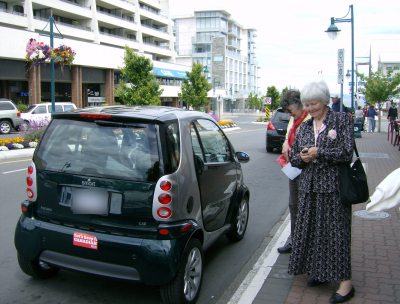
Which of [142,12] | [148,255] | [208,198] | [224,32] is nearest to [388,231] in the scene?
[208,198]

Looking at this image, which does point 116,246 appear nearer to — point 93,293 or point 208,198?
point 93,293

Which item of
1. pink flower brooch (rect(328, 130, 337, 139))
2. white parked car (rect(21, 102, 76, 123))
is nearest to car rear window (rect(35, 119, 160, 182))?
pink flower brooch (rect(328, 130, 337, 139))

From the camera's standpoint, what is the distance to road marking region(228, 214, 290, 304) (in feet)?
12.5

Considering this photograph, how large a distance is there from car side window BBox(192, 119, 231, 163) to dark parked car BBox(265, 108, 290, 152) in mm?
10829

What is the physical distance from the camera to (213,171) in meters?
4.32

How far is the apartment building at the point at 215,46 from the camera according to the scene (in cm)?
10031

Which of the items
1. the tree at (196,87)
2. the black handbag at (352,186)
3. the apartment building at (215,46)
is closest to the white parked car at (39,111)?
the tree at (196,87)

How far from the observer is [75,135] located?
3.76 m

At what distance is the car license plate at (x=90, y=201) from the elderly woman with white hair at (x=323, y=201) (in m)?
1.80

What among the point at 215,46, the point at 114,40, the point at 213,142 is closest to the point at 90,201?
the point at 213,142

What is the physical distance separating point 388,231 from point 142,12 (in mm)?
57647

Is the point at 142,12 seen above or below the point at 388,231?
above

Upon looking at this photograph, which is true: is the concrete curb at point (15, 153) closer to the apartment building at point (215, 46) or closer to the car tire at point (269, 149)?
the car tire at point (269, 149)

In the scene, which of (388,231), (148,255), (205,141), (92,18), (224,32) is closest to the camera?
(148,255)
